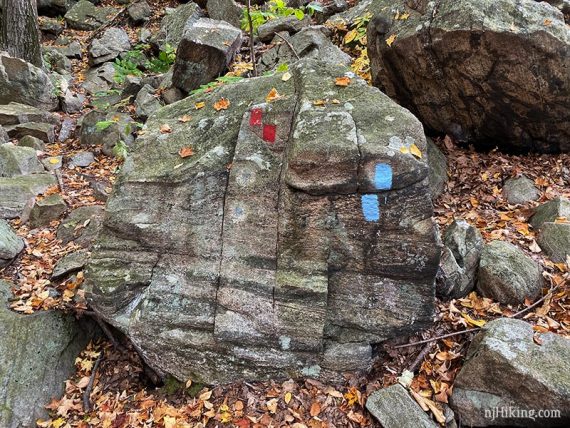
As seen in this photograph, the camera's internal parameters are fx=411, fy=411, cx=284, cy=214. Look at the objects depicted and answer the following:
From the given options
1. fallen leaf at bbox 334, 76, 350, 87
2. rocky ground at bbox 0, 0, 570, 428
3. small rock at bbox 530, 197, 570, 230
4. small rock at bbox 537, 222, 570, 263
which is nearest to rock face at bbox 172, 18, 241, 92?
rocky ground at bbox 0, 0, 570, 428

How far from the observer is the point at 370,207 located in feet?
11.1

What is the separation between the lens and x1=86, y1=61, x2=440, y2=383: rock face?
3400 millimetres

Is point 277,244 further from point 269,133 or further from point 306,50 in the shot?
point 306,50

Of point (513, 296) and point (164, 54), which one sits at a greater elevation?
point (513, 296)

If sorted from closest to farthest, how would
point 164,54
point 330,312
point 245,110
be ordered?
point 330,312 → point 245,110 → point 164,54

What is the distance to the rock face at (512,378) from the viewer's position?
3.16 m

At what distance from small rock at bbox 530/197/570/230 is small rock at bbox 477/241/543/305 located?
Answer: 92cm

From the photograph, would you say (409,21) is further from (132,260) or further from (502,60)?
(132,260)

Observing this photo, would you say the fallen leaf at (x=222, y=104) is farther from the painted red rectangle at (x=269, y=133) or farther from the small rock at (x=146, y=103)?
the small rock at (x=146, y=103)

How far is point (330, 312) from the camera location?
369cm

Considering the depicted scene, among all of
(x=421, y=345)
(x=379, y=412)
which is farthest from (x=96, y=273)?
(x=421, y=345)

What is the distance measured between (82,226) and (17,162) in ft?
8.59

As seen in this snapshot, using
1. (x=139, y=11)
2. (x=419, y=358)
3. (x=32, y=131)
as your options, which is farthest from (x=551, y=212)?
(x=139, y=11)

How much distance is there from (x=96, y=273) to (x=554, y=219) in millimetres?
5154
